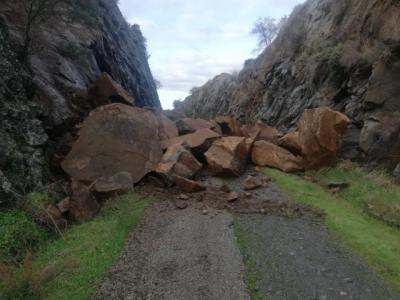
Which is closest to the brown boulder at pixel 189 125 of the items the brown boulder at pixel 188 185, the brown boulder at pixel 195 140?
the brown boulder at pixel 195 140

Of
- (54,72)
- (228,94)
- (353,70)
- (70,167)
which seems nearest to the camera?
(70,167)

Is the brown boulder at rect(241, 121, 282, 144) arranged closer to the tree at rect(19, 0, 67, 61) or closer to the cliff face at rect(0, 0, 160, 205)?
the cliff face at rect(0, 0, 160, 205)

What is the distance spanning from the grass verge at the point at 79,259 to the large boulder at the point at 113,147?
82.2 inches

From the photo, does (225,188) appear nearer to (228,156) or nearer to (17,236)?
(228,156)

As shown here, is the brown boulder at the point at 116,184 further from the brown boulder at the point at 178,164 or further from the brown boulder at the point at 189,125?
the brown boulder at the point at 189,125

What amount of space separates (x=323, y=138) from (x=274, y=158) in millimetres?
1984

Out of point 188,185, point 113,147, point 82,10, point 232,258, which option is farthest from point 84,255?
point 82,10

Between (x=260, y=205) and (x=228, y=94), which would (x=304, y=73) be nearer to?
(x=260, y=205)

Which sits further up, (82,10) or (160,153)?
(82,10)

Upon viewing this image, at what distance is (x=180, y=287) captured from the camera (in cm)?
644

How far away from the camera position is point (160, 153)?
44.2 ft

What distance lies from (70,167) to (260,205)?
5.97 metres

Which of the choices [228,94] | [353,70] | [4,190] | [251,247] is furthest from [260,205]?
[228,94]

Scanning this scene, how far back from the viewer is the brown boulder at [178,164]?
12.4 metres
